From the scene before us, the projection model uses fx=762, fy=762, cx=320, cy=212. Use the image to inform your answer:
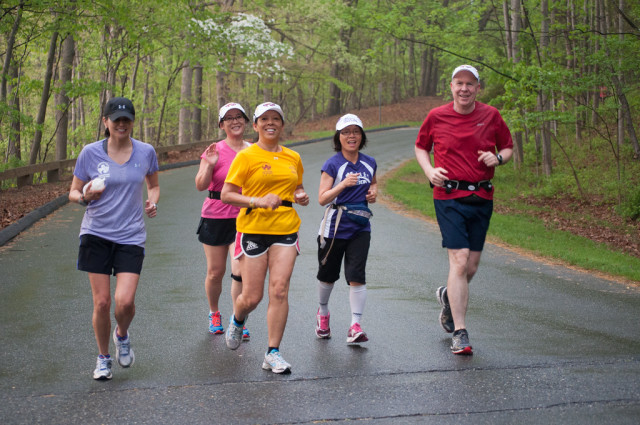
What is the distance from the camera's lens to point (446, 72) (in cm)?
3781

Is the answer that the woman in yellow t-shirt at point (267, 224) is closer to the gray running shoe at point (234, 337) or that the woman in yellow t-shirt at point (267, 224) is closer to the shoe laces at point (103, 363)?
the gray running shoe at point (234, 337)

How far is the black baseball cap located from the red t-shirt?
2419 millimetres

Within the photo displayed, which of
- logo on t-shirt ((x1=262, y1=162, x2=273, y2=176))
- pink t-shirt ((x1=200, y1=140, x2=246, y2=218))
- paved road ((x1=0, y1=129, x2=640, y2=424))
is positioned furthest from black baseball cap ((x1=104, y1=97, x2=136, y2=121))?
paved road ((x1=0, y1=129, x2=640, y2=424))

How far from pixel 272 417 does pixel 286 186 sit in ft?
Answer: 5.98

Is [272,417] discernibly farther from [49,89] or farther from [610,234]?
[49,89]

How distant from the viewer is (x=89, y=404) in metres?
4.82

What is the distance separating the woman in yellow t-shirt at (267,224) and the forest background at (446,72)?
9.96m

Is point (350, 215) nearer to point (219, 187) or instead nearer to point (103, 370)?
point (219, 187)

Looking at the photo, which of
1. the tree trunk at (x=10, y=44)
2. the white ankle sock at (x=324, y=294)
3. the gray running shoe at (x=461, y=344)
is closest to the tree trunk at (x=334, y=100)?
the tree trunk at (x=10, y=44)

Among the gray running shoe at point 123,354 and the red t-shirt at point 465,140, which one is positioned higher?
the red t-shirt at point 465,140

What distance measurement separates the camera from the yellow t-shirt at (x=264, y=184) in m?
5.58

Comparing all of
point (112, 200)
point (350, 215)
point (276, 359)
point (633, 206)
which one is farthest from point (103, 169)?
point (633, 206)

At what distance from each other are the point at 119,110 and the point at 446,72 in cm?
3382

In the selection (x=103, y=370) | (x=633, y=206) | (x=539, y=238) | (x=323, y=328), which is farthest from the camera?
(x=633, y=206)
